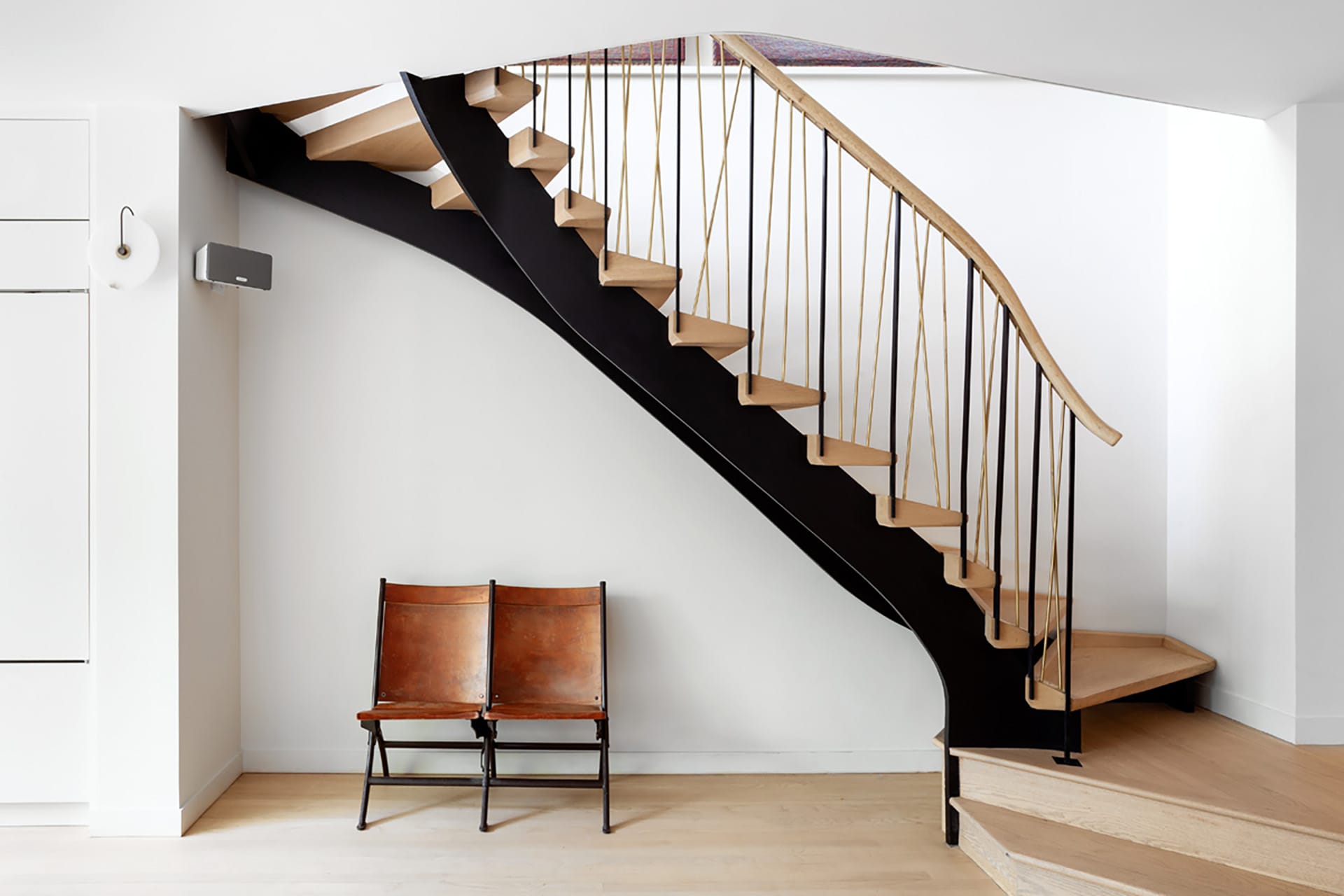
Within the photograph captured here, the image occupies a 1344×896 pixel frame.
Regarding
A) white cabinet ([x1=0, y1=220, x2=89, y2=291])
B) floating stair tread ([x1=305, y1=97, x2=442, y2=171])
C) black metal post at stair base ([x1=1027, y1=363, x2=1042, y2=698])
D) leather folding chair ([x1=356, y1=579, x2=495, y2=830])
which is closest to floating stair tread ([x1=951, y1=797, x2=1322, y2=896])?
Result: black metal post at stair base ([x1=1027, y1=363, x2=1042, y2=698])

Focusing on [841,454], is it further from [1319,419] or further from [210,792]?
[210,792]

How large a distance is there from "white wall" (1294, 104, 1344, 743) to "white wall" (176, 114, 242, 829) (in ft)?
14.1

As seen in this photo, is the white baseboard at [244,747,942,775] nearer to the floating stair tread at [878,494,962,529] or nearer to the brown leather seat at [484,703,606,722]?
the brown leather seat at [484,703,606,722]

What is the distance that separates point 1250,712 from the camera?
3.57 meters

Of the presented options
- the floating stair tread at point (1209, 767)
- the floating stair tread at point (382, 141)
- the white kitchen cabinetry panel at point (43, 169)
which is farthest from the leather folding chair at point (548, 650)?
the white kitchen cabinetry panel at point (43, 169)

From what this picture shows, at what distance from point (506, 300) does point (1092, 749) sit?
3058 millimetres

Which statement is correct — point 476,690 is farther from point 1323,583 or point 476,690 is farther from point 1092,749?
point 1323,583

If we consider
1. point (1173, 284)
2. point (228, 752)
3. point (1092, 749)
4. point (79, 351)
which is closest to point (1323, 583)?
point (1092, 749)

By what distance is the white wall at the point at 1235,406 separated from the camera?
3418 millimetres

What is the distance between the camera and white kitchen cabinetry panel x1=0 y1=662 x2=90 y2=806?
3.38 m

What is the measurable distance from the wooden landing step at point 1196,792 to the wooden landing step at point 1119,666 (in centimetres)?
21

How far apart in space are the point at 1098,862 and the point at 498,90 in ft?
10.6

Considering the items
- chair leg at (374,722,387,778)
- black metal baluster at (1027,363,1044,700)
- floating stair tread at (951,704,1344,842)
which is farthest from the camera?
chair leg at (374,722,387,778)

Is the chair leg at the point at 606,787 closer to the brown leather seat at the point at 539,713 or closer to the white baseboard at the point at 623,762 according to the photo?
the brown leather seat at the point at 539,713
